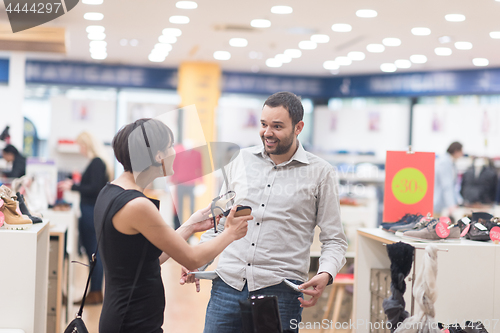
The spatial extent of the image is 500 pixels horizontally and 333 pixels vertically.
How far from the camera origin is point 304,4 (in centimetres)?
515

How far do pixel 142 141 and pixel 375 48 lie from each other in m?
6.44

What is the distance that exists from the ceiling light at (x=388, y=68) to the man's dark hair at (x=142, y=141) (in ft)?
25.5

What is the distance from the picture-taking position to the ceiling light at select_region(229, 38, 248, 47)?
7016mm

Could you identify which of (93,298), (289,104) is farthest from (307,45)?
(289,104)

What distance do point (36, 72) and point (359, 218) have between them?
6.77 metres

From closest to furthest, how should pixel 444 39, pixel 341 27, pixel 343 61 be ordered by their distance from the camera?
pixel 341 27 → pixel 444 39 → pixel 343 61

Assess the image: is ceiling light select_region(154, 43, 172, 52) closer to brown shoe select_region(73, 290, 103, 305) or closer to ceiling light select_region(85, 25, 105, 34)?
ceiling light select_region(85, 25, 105, 34)

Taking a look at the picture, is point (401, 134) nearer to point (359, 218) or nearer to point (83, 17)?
point (359, 218)

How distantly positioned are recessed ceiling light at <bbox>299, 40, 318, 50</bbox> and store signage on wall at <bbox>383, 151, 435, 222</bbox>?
15.0ft

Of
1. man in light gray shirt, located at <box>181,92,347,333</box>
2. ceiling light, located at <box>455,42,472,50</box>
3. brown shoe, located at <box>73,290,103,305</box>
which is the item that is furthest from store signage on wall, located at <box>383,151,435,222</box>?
ceiling light, located at <box>455,42,472,50</box>

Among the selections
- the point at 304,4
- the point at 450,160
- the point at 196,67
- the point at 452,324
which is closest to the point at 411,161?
the point at 452,324

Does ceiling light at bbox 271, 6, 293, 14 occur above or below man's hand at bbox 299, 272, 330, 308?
above

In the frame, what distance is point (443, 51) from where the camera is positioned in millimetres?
7305

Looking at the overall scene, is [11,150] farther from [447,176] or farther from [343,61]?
[343,61]
